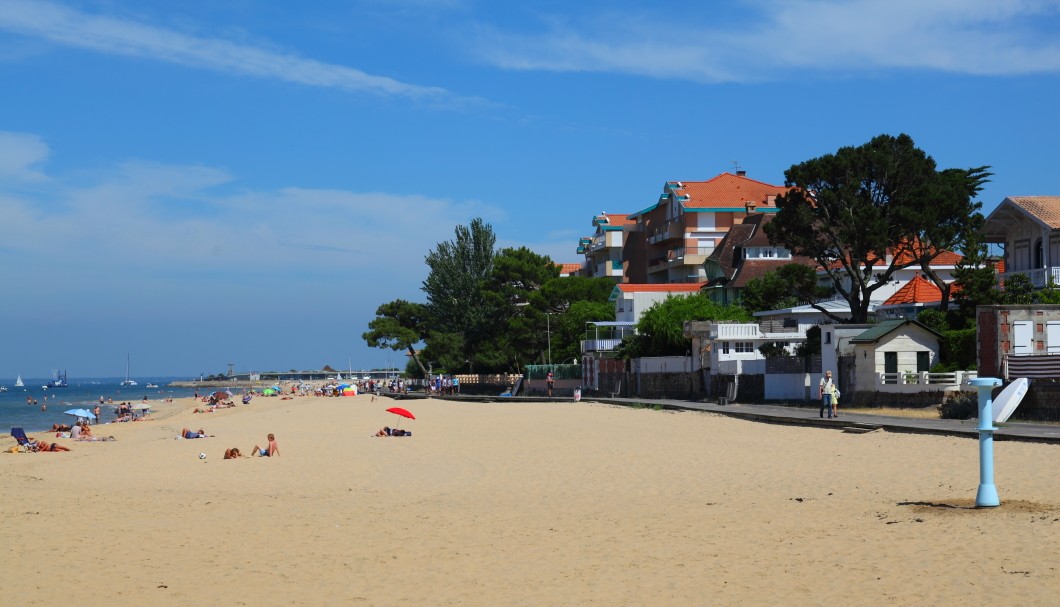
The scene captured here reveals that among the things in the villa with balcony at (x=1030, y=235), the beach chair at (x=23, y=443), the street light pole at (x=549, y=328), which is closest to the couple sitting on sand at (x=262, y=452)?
the beach chair at (x=23, y=443)

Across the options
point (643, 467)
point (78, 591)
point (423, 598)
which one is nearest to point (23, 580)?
point (78, 591)

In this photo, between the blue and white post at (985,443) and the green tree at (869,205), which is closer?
the blue and white post at (985,443)

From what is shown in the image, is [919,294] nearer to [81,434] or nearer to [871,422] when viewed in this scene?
[871,422]

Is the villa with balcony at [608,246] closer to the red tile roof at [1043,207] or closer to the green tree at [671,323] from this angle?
the green tree at [671,323]

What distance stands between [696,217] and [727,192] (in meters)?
4.54

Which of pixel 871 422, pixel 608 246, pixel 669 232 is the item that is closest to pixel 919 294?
pixel 871 422

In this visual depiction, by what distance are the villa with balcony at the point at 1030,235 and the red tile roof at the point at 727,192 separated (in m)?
37.5

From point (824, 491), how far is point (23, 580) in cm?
1135

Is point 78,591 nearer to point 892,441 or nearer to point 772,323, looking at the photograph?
point 892,441

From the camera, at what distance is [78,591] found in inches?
415

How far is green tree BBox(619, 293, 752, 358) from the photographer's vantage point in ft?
182

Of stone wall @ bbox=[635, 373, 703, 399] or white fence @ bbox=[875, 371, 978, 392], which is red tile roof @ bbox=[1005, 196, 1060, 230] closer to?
white fence @ bbox=[875, 371, 978, 392]

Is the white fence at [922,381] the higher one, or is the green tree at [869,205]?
the green tree at [869,205]

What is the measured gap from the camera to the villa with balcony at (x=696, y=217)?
8231cm
